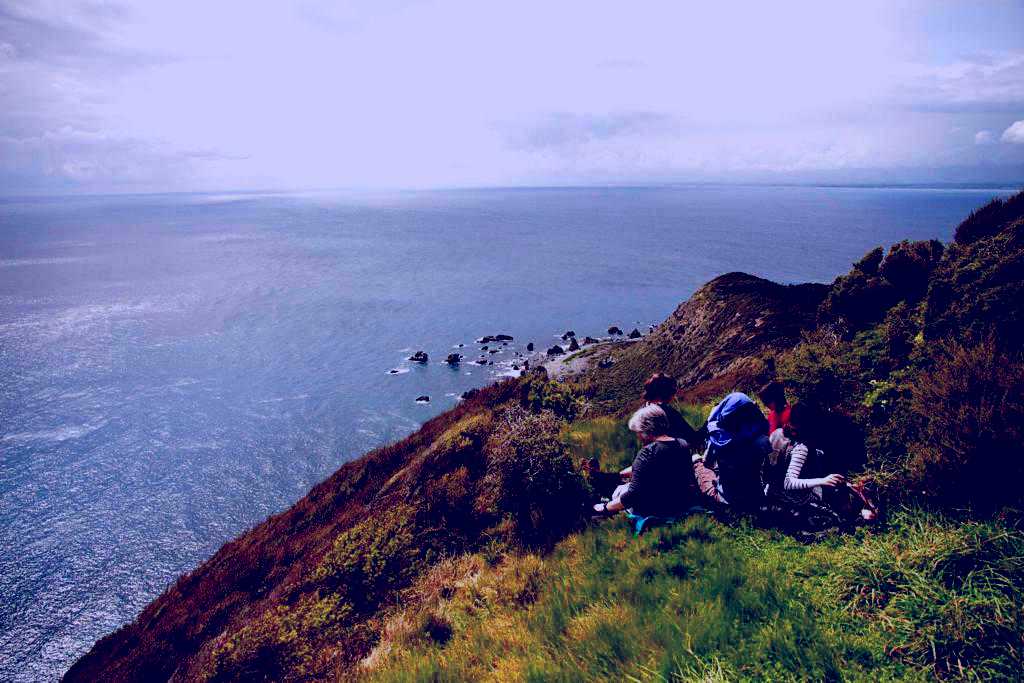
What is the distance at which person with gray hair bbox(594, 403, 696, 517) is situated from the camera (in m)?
6.36

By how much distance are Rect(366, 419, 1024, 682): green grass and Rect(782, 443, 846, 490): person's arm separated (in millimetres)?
597

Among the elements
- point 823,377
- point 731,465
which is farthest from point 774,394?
point 823,377

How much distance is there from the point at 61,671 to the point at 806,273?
424 ft

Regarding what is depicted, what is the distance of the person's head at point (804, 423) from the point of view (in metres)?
6.55

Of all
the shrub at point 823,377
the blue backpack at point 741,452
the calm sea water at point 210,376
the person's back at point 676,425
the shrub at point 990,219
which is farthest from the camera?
the calm sea water at point 210,376

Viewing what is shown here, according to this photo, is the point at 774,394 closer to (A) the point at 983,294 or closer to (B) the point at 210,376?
(A) the point at 983,294

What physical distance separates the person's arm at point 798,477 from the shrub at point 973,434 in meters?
0.81

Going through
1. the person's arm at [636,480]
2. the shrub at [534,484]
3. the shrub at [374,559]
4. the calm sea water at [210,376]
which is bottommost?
the calm sea water at [210,376]

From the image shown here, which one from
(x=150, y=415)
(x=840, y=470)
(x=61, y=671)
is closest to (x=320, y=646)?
(x=840, y=470)

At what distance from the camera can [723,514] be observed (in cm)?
636

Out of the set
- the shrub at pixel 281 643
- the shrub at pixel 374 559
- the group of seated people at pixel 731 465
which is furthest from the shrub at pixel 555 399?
the shrub at pixel 281 643

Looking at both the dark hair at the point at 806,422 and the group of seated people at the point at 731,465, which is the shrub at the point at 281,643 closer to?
the group of seated people at the point at 731,465

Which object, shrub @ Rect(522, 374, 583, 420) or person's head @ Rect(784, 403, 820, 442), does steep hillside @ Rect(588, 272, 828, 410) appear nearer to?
shrub @ Rect(522, 374, 583, 420)

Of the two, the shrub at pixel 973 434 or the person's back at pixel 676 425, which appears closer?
the shrub at pixel 973 434
